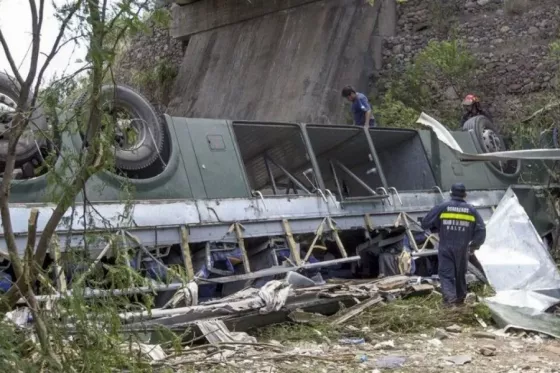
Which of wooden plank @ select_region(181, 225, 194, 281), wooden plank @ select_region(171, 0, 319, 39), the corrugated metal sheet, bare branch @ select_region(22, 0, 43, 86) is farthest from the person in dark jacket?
bare branch @ select_region(22, 0, 43, 86)

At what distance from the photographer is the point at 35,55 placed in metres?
3.71

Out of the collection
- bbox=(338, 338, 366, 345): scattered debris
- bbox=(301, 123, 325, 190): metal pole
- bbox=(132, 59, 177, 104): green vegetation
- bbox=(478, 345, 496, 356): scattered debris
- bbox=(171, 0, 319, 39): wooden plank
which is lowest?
bbox=(478, 345, 496, 356): scattered debris

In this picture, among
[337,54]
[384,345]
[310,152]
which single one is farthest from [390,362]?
[337,54]

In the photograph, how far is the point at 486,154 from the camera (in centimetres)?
977

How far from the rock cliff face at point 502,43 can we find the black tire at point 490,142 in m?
2.29

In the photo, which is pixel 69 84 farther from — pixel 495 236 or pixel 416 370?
pixel 495 236

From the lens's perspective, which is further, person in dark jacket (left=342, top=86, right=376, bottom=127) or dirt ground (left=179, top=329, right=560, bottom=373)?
person in dark jacket (left=342, top=86, right=376, bottom=127)

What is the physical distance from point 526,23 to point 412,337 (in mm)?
8959

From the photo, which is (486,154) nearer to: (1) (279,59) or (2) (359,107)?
(2) (359,107)

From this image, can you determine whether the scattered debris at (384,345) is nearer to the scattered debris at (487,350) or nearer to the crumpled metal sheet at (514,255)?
the scattered debris at (487,350)

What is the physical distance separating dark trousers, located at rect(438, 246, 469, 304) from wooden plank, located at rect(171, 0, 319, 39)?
9.23m

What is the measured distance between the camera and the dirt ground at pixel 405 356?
221 inches

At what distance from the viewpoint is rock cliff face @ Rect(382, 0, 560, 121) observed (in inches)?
543

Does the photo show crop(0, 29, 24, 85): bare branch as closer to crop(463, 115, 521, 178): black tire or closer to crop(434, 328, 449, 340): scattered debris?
crop(434, 328, 449, 340): scattered debris
